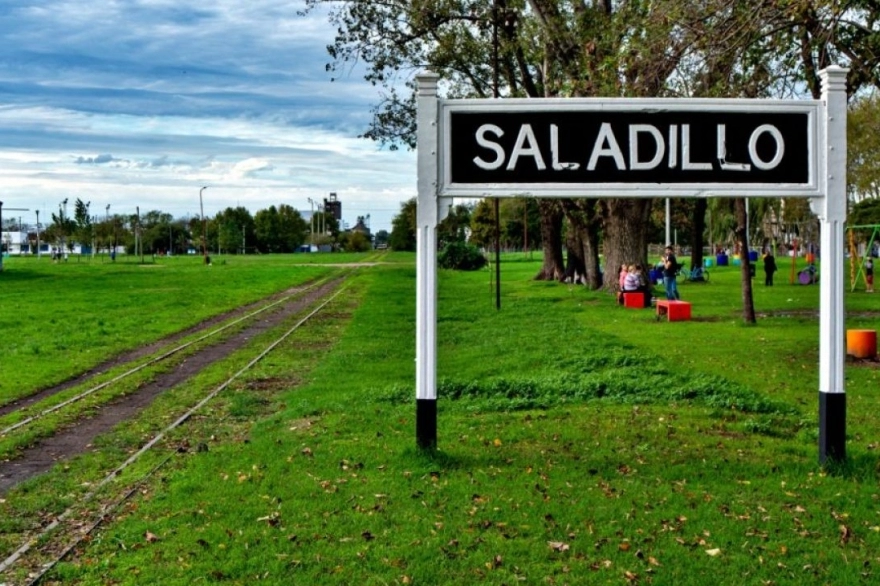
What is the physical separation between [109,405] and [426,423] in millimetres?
5858

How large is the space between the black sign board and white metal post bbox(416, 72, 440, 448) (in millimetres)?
496

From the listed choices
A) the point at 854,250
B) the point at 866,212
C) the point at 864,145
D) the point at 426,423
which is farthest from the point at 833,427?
the point at 866,212

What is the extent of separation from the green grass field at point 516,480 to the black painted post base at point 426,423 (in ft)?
0.48

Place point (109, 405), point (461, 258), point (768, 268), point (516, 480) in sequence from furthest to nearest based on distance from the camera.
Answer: point (461, 258)
point (768, 268)
point (109, 405)
point (516, 480)

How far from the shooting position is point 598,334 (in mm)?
18703

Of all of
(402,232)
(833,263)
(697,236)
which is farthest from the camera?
(402,232)

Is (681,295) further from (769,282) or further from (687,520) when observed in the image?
(687,520)

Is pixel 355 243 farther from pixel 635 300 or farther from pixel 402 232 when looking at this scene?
pixel 635 300

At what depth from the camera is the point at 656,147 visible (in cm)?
785

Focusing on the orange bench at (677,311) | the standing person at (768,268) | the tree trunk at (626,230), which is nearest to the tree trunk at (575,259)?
→ the standing person at (768,268)

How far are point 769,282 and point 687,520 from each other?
3344cm

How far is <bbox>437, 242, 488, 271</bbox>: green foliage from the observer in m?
63.5

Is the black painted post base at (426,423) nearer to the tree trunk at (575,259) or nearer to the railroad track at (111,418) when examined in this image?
the railroad track at (111,418)

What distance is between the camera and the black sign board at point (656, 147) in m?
7.84
